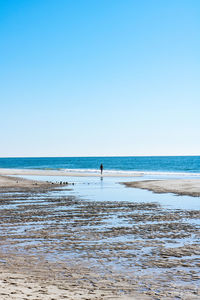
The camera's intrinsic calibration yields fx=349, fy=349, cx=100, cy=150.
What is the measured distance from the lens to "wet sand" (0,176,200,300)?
7.75m

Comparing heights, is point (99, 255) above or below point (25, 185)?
below

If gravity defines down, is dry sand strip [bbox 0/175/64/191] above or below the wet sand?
above

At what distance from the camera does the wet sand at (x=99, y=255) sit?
7.75m

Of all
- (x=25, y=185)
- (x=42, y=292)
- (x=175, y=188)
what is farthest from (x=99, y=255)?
(x=25, y=185)

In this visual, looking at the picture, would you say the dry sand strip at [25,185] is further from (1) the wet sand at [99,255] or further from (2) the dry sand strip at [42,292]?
(2) the dry sand strip at [42,292]

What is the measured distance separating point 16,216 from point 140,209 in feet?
23.8

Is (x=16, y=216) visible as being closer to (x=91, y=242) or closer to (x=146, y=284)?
(x=91, y=242)

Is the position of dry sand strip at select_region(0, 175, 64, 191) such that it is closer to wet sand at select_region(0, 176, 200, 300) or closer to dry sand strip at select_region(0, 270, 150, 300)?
wet sand at select_region(0, 176, 200, 300)

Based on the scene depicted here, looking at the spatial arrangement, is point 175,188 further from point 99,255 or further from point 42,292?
point 42,292

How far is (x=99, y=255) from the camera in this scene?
35.4ft

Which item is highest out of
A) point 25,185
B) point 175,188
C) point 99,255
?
point 25,185

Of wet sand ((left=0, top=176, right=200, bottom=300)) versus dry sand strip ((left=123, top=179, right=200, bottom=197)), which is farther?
dry sand strip ((left=123, top=179, right=200, bottom=197))

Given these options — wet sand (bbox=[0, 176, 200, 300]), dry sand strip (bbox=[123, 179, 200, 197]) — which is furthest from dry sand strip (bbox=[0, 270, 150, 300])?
dry sand strip (bbox=[123, 179, 200, 197])

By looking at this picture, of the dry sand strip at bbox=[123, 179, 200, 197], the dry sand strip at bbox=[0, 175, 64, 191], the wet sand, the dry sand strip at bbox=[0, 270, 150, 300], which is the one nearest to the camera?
the dry sand strip at bbox=[0, 270, 150, 300]
